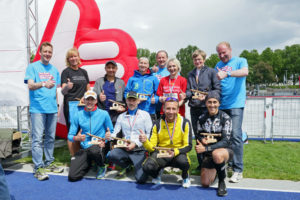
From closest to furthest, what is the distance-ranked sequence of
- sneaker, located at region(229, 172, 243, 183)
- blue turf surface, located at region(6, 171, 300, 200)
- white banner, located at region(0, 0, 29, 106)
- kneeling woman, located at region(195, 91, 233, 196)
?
blue turf surface, located at region(6, 171, 300, 200)
kneeling woman, located at region(195, 91, 233, 196)
sneaker, located at region(229, 172, 243, 183)
white banner, located at region(0, 0, 29, 106)

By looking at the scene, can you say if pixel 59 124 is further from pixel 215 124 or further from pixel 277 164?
pixel 277 164

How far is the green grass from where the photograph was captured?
384 centimetres

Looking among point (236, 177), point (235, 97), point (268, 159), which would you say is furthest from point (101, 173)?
point (268, 159)

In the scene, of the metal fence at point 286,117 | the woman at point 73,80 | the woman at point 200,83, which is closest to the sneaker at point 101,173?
the woman at point 73,80

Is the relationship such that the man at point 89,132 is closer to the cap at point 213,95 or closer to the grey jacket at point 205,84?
the grey jacket at point 205,84

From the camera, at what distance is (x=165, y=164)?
11.0ft

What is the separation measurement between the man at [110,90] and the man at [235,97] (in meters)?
1.79

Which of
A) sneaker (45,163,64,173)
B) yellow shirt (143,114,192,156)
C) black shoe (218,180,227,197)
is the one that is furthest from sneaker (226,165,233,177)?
sneaker (45,163,64,173)

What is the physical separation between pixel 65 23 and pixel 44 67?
2.04m

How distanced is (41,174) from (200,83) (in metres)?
3.07

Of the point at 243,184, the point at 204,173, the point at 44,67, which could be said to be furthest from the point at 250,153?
the point at 44,67

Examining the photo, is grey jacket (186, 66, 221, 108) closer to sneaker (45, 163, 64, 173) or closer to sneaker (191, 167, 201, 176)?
sneaker (191, 167, 201, 176)

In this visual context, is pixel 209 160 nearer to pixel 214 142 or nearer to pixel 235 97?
pixel 214 142

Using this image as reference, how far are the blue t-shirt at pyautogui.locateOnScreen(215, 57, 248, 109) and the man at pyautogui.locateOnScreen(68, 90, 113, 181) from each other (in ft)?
6.66
